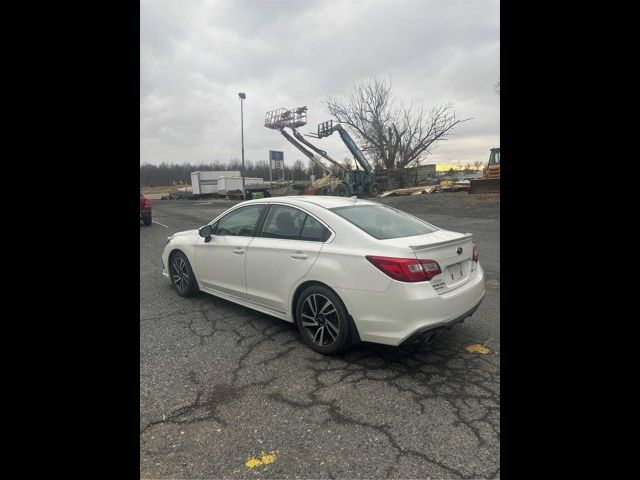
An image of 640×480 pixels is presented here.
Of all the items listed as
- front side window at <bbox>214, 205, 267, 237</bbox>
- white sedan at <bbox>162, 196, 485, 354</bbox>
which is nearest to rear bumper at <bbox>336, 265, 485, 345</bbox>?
white sedan at <bbox>162, 196, 485, 354</bbox>

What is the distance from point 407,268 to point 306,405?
128 centimetres

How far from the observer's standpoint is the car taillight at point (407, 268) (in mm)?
2859

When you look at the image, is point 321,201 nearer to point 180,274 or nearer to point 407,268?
point 407,268

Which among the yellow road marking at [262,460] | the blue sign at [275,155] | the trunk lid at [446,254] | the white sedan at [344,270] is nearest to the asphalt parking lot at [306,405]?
the yellow road marking at [262,460]

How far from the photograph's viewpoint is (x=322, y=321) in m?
3.32

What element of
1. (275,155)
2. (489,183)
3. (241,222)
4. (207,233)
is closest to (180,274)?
(207,233)

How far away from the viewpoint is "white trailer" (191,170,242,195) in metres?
36.3

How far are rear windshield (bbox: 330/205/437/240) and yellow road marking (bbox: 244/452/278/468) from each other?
1.85 m

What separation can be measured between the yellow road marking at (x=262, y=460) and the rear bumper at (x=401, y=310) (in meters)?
1.23
